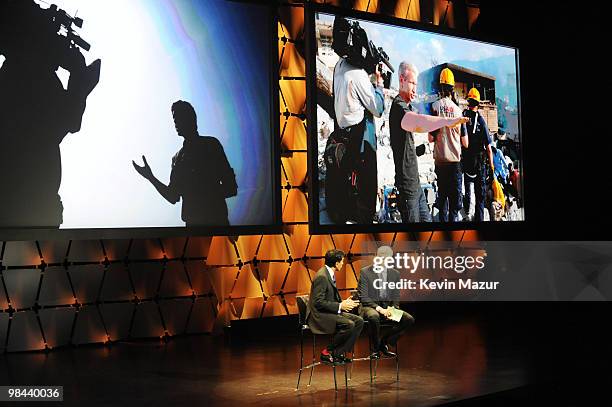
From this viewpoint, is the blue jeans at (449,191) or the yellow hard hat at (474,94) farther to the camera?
the yellow hard hat at (474,94)

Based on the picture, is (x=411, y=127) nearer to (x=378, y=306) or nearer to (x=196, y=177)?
(x=196, y=177)

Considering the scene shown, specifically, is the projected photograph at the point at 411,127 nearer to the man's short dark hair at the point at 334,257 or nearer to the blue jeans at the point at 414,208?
the blue jeans at the point at 414,208

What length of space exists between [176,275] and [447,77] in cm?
347

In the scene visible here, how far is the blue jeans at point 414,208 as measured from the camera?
911 cm

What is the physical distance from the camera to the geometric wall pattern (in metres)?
8.34

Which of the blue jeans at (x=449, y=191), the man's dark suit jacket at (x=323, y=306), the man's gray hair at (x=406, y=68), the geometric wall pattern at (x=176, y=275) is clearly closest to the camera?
the man's dark suit jacket at (x=323, y=306)

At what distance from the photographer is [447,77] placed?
31.9 ft

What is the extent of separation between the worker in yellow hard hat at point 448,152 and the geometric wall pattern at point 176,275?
4.11ft

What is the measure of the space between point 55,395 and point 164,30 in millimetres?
3315

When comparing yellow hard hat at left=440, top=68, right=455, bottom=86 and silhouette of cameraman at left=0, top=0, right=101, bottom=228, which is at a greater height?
yellow hard hat at left=440, top=68, right=455, bottom=86

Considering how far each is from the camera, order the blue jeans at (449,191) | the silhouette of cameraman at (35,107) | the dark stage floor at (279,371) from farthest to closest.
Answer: the blue jeans at (449,191) → the silhouette of cameraman at (35,107) → the dark stage floor at (279,371)

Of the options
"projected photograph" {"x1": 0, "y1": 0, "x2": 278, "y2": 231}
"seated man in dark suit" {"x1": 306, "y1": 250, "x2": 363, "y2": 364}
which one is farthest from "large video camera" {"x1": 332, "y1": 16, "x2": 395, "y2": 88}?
"seated man in dark suit" {"x1": 306, "y1": 250, "x2": 363, "y2": 364}

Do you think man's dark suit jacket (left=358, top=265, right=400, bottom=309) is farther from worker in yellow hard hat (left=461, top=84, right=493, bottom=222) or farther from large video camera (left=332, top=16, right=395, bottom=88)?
worker in yellow hard hat (left=461, top=84, right=493, bottom=222)

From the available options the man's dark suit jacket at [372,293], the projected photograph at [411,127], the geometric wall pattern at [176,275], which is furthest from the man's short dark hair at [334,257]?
the geometric wall pattern at [176,275]
